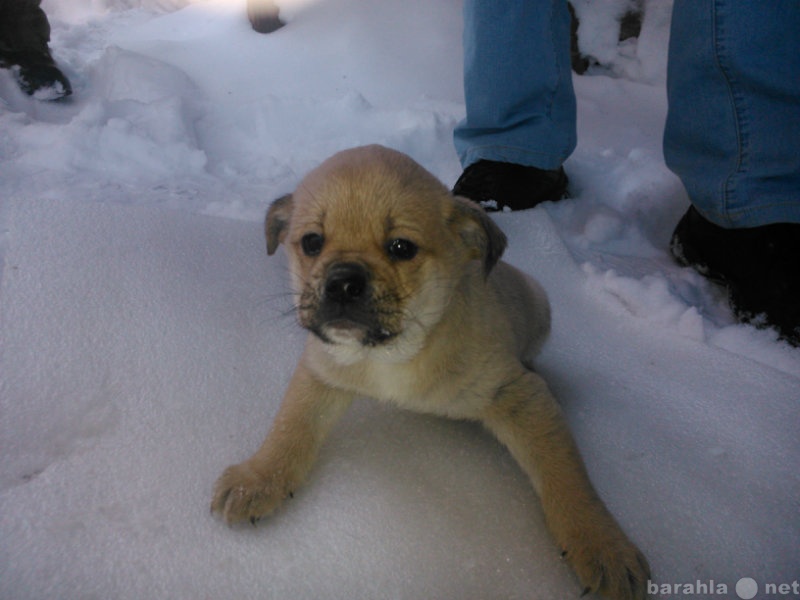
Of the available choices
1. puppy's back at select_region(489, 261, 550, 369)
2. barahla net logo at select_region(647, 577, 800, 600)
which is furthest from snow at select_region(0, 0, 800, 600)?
puppy's back at select_region(489, 261, 550, 369)

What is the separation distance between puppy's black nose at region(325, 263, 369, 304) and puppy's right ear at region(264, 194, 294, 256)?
0.44 meters

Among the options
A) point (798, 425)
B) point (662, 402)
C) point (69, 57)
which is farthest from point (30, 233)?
point (69, 57)

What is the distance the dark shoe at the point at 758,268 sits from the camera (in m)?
1.96

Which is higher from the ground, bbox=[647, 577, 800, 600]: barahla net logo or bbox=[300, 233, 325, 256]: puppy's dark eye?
bbox=[300, 233, 325, 256]: puppy's dark eye

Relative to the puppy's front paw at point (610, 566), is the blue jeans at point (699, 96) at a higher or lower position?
higher

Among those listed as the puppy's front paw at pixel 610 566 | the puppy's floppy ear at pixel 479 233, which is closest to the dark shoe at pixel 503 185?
the puppy's floppy ear at pixel 479 233

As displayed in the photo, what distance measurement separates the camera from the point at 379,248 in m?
1.39

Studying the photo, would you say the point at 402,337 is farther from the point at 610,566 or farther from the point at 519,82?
the point at 519,82

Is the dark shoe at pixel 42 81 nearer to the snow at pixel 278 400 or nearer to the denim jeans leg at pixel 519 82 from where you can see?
the snow at pixel 278 400

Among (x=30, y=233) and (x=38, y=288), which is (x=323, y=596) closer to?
(x=38, y=288)

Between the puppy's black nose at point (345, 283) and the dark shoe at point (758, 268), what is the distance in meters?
1.49

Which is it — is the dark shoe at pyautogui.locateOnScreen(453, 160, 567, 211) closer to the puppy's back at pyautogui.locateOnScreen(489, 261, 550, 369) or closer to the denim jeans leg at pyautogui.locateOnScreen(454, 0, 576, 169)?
the denim jeans leg at pyautogui.locateOnScreen(454, 0, 576, 169)

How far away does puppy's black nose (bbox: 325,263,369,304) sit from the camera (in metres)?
1.27

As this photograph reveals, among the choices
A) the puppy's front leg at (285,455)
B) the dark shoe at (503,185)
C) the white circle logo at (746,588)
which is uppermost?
the puppy's front leg at (285,455)
